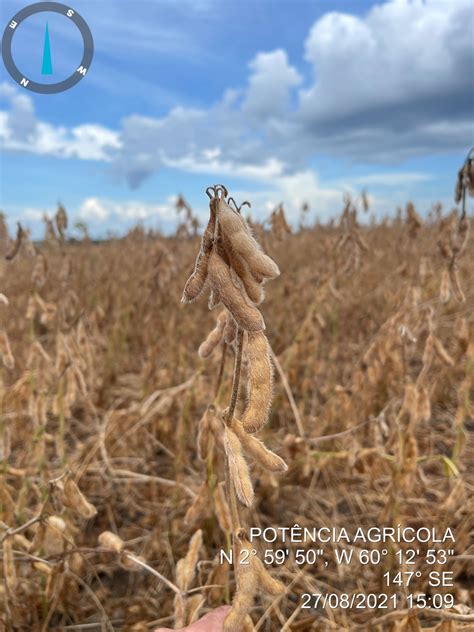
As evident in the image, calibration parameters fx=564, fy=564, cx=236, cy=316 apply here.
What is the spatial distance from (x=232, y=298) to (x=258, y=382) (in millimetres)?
140

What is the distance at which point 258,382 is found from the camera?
33.6 inches


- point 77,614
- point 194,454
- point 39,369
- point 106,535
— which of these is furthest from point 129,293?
point 106,535

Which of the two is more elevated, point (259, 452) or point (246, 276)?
point (246, 276)

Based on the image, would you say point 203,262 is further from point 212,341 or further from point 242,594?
point 242,594

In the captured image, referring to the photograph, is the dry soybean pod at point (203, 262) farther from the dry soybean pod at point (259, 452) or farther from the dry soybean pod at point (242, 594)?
the dry soybean pod at point (242, 594)

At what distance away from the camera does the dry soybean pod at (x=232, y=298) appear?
0.80m

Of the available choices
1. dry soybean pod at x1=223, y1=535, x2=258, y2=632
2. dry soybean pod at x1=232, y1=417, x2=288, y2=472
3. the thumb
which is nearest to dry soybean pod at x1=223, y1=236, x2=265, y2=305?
dry soybean pod at x1=232, y1=417, x2=288, y2=472

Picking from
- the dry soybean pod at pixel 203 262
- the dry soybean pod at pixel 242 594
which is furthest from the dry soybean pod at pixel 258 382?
the dry soybean pod at pixel 242 594

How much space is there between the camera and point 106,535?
57.1 inches

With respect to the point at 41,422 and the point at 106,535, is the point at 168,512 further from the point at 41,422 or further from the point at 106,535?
the point at 106,535

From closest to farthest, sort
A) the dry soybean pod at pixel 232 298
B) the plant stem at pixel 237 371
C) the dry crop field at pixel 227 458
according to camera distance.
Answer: the dry soybean pod at pixel 232 298
the plant stem at pixel 237 371
the dry crop field at pixel 227 458

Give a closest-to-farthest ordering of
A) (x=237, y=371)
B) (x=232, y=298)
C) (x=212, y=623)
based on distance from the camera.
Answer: (x=232, y=298), (x=237, y=371), (x=212, y=623)

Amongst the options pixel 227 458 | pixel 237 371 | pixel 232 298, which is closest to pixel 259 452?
pixel 227 458

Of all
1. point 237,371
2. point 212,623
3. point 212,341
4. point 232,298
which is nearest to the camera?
point 232,298
